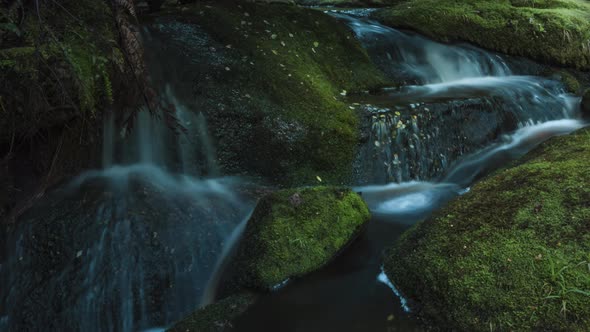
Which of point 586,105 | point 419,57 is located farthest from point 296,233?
point 586,105

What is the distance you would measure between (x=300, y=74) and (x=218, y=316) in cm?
364

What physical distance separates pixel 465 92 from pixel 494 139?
3.24 ft

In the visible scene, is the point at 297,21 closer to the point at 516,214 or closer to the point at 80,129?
the point at 80,129

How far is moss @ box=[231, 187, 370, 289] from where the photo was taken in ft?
11.3

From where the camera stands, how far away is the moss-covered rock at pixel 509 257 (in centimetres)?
253

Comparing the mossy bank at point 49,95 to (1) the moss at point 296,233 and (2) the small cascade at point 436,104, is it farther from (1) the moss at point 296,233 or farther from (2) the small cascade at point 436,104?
(2) the small cascade at point 436,104

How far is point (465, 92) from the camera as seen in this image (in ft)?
22.5

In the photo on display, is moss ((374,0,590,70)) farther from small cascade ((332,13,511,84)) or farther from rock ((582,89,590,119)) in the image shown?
rock ((582,89,590,119))

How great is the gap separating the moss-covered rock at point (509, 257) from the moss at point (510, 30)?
5.87 meters

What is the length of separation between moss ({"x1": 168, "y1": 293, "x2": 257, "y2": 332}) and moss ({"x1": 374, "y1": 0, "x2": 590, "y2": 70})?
733 cm

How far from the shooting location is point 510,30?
8.84 meters

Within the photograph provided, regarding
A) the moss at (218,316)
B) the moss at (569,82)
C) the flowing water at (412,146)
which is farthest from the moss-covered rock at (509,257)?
the moss at (569,82)

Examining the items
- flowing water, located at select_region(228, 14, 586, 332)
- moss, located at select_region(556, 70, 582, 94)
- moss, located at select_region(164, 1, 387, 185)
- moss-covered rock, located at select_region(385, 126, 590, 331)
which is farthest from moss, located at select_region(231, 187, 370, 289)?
moss, located at select_region(556, 70, 582, 94)

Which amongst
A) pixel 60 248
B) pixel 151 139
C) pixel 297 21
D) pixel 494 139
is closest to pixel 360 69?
pixel 297 21
